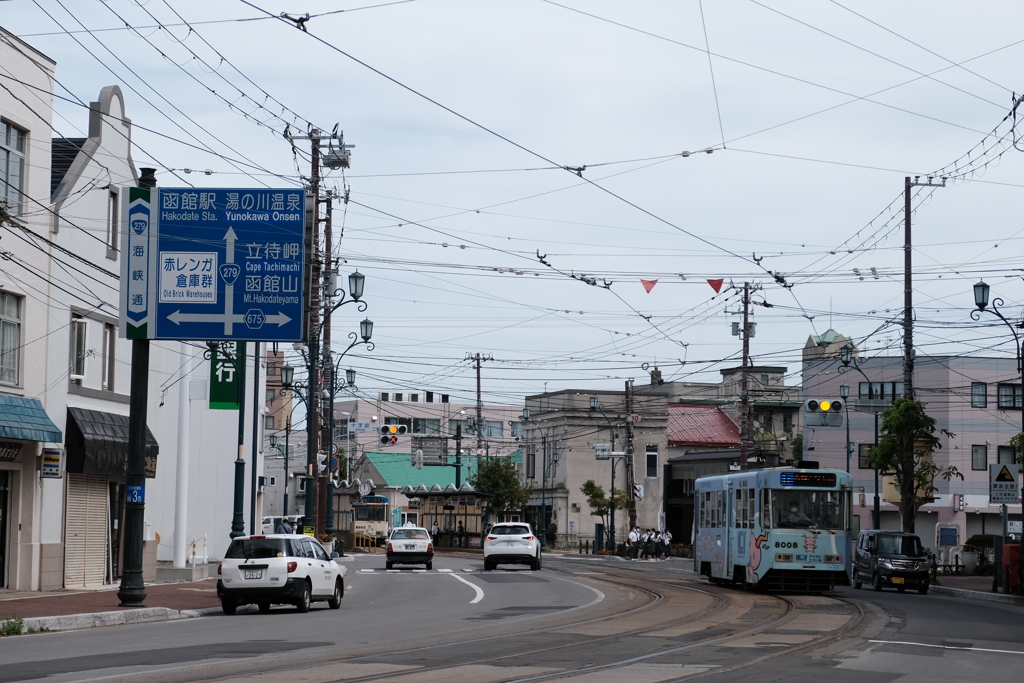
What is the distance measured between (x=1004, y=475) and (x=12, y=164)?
2659cm

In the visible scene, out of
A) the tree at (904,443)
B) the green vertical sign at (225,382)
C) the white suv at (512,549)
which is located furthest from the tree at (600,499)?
the green vertical sign at (225,382)

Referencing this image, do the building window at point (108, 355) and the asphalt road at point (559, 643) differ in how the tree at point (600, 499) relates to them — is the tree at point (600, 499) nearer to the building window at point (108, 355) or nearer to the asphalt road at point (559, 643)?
the building window at point (108, 355)

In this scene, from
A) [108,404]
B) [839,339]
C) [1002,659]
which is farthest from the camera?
[839,339]

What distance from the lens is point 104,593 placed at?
1154 inches

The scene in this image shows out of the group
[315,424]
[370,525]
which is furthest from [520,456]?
[315,424]

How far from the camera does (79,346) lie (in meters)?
31.3

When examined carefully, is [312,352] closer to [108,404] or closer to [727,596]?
[108,404]

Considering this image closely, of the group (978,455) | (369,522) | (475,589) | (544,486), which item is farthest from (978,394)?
(475,589)

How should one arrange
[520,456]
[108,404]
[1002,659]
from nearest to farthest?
[1002,659], [108,404], [520,456]

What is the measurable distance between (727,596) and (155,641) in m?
15.6

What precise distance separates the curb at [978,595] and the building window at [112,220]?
80.4 feet

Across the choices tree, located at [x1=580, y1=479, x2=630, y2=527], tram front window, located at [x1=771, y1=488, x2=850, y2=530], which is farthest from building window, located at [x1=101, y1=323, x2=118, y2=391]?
tree, located at [x1=580, y1=479, x2=630, y2=527]

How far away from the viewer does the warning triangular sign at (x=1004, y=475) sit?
3550 cm

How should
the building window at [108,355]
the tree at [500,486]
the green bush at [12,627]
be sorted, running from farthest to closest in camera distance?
1. the tree at [500,486]
2. the building window at [108,355]
3. the green bush at [12,627]
